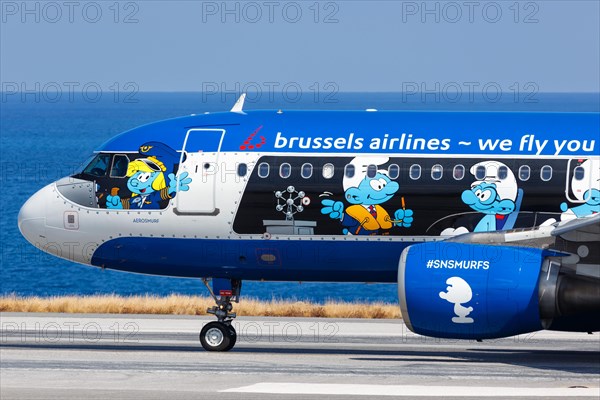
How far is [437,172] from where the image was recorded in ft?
80.4

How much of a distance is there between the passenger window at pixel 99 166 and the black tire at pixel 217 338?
374 cm

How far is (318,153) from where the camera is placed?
24.9 metres

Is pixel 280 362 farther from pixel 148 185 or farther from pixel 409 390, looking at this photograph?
pixel 148 185

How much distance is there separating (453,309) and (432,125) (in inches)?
163

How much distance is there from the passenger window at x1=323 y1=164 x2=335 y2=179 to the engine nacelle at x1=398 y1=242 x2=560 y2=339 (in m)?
2.72

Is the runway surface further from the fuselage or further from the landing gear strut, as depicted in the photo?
the fuselage

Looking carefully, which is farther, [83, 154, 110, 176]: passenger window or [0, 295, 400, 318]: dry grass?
[0, 295, 400, 318]: dry grass

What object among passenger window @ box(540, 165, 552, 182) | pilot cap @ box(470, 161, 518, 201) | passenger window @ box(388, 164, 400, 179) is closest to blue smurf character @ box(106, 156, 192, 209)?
passenger window @ box(388, 164, 400, 179)

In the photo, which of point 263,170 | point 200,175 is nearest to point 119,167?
point 200,175

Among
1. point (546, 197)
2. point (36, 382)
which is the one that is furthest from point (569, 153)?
point (36, 382)

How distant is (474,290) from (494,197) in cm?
252

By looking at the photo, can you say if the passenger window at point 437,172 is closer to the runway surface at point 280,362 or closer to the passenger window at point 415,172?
the passenger window at point 415,172

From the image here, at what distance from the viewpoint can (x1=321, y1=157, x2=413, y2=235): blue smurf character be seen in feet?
80.4

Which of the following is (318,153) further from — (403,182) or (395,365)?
(395,365)
